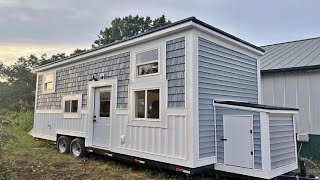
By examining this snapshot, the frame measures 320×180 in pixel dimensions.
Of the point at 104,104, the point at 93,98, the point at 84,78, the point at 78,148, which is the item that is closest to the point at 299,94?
the point at 104,104

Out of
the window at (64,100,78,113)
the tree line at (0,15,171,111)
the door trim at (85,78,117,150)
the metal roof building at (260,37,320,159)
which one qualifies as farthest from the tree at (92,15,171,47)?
the door trim at (85,78,117,150)

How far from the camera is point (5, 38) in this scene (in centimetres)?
1245

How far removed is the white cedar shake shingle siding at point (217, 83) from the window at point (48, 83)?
23.2 feet

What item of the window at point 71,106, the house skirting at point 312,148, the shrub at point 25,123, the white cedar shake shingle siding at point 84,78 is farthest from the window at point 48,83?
the house skirting at point 312,148

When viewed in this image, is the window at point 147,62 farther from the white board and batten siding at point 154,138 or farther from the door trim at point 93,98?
the white board and batten siding at point 154,138

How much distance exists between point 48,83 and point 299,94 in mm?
9784

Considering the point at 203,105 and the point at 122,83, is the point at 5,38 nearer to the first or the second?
the point at 122,83

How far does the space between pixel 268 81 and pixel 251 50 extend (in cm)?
274

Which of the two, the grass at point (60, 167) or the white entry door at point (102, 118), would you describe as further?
the white entry door at point (102, 118)

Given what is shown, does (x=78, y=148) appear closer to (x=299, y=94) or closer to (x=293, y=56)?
(x=299, y=94)

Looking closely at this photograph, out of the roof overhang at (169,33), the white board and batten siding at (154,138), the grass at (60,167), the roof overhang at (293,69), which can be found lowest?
the grass at (60,167)

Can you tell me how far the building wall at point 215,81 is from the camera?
5.70m

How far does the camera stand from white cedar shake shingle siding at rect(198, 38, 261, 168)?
5.66 metres

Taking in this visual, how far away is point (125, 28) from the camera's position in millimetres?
34906
